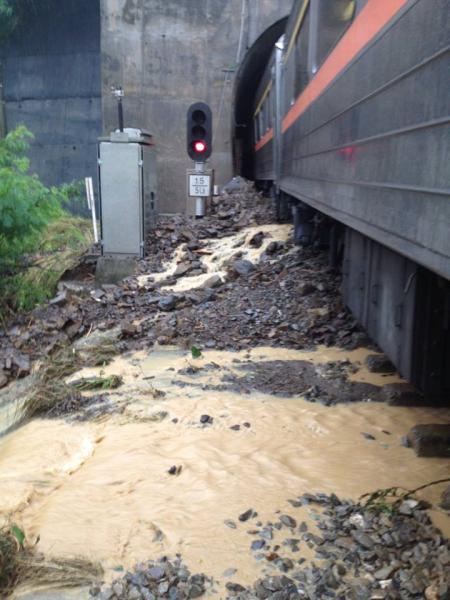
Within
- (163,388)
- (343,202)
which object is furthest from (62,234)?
(343,202)

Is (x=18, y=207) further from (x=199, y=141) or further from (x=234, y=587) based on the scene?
(x=234, y=587)

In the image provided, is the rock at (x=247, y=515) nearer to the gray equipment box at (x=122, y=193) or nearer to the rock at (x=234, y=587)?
the rock at (x=234, y=587)

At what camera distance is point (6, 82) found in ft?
67.9

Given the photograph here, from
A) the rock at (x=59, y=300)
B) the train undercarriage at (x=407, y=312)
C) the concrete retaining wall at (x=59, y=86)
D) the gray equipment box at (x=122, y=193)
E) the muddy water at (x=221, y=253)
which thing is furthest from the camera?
the concrete retaining wall at (x=59, y=86)

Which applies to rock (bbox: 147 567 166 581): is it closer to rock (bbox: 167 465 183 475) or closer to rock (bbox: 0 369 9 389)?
rock (bbox: 167 465 183 475)

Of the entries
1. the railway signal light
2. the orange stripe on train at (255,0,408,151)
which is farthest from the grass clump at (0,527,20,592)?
the railway signal light

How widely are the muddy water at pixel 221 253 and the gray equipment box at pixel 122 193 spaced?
2.74ft

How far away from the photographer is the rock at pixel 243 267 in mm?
8836

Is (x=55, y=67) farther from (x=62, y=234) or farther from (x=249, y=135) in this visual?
(x=62, y=234)

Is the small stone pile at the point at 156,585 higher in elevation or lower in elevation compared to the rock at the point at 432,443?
lower

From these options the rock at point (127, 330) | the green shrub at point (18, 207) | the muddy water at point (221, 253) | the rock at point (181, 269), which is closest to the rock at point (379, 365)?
the rock at point (127, 330)

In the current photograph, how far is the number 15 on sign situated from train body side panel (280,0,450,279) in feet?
20.0

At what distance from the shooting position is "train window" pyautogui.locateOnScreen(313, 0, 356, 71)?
4943mm

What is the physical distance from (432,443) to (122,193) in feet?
24.4
